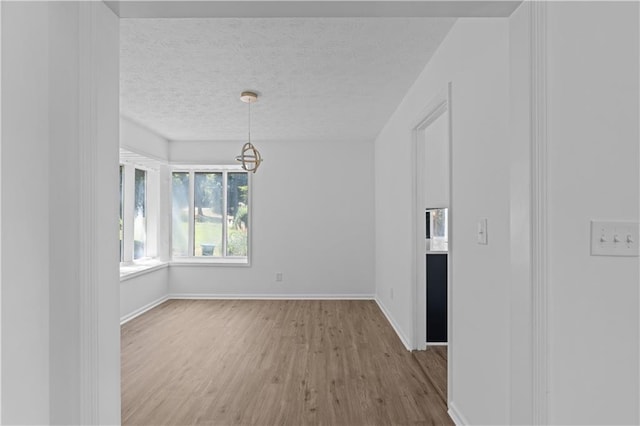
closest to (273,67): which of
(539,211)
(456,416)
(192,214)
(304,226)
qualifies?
(539,211)

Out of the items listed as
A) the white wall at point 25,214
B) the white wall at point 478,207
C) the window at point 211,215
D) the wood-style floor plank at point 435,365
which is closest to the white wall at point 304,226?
the window at point 211,215

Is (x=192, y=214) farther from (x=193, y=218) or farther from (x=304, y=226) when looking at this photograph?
(x=304, y=226)

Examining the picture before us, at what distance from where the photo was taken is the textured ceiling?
2301 mm

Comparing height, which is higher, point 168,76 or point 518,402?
point 168,76

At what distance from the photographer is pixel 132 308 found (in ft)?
15.1

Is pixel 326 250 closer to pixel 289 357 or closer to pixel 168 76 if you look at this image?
pixel 289 357

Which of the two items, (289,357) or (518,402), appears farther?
(289,357)

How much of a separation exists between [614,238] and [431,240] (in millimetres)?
2704

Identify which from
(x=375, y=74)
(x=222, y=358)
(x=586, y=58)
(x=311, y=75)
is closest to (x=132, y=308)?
(x=222, y=358)

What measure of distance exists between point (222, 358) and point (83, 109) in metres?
2.60

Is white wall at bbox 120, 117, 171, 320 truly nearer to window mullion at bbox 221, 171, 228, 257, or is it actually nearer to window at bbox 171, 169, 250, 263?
window at bbox 171, 169, 250, 263

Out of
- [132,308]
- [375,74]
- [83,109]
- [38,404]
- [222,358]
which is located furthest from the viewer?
[132,308]

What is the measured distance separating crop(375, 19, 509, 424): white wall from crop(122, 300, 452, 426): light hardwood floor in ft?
1.62

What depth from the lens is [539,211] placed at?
1.27 meters
